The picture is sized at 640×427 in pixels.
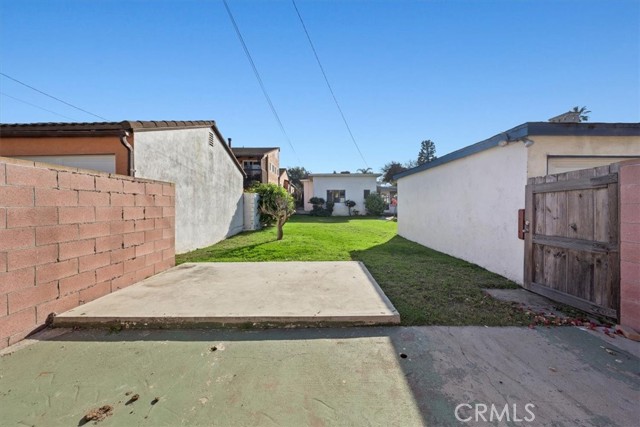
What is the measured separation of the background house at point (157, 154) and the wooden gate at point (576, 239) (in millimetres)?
7888

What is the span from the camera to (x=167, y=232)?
5387 millimetres

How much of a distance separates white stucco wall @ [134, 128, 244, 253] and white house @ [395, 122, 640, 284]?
7.75 metres

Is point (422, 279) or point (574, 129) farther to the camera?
point (422, 279)

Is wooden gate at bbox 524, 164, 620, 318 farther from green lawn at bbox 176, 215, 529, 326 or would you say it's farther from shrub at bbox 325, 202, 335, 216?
shrub at bbox 325, 202, 335, 216

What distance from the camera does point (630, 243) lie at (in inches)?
114

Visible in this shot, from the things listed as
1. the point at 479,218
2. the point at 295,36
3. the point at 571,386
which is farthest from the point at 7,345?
the point at 295,36

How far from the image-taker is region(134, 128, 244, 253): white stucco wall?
636 centimetres

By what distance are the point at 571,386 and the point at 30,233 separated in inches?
208

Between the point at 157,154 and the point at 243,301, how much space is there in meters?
5.03

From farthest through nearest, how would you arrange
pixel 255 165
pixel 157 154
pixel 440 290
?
pixel 255 165 < pixel 157 154 < pixel 440 290

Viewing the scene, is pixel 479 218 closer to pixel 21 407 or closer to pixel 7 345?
pixel 21 407

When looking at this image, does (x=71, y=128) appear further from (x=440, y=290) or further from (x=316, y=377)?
(x=440, y=290)

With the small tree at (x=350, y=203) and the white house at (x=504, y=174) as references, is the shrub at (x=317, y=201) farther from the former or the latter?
the white house at (x=504, y=174)

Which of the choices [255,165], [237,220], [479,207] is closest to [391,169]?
[255,165]
